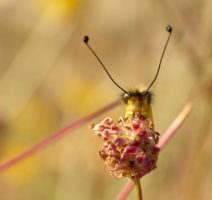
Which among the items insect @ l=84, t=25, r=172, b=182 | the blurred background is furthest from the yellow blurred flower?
insect @ l=84, t=25, r=172, b=182

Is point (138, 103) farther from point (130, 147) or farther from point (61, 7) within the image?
point (61, 7)

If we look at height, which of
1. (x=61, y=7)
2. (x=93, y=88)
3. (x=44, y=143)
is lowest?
(x=93, y=88)

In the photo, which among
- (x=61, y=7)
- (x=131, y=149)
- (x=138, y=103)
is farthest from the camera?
(x=61, y=7)

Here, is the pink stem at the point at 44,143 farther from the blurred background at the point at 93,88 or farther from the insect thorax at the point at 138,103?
the blurred background at the point at 93,88

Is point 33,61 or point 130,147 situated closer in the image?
point 130,147

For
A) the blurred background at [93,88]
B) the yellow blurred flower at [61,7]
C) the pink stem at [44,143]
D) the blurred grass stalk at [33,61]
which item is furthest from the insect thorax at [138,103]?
the yellow blurred flower at [61,7]

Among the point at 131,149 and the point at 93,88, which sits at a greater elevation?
the point at 131,149

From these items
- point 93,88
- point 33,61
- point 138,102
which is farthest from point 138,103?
point 93,88
